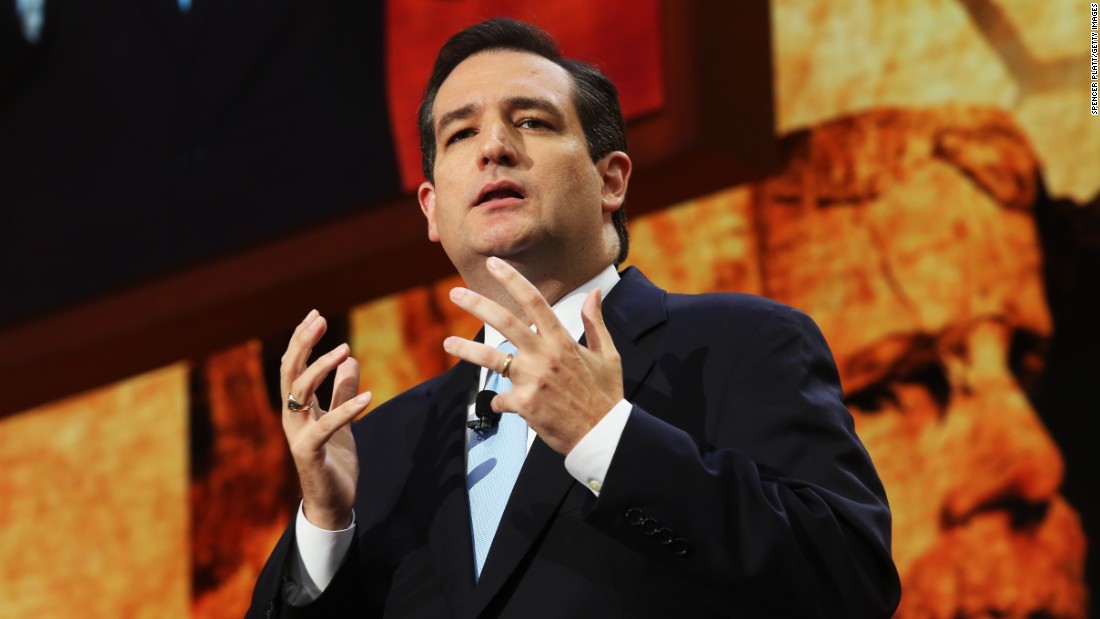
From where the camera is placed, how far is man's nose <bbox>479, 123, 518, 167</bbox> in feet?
5.71

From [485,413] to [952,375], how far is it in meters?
1.39

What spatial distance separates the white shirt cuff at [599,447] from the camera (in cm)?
128

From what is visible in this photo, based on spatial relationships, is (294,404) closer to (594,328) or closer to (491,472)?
(491,472)

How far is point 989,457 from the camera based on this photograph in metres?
2.56

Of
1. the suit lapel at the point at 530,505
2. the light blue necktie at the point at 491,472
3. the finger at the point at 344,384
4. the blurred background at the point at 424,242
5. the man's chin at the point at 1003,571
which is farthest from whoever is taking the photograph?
the blurred background at the point at 424,242

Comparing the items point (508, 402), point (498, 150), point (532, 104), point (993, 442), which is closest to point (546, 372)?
point (508, 402)

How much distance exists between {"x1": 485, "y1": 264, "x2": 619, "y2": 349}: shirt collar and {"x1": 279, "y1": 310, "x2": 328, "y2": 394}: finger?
254mm

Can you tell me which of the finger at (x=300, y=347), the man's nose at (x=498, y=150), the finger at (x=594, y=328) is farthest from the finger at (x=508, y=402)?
the man's nose at (x=498, y=150)

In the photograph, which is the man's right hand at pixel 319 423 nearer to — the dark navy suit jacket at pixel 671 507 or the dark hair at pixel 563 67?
the dark navy suit jacket at pixel 671 507

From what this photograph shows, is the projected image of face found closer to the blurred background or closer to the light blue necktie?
the blurred background

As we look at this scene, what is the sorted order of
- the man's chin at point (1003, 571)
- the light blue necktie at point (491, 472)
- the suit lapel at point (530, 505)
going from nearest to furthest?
the suit lapel at point (530, 505) < the light blue necktie at point (491, 472) < the man's chin at point (1003, 571)

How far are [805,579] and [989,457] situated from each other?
144 centimetres

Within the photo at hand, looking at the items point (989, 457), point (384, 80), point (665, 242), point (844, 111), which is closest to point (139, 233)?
point (384, 80)

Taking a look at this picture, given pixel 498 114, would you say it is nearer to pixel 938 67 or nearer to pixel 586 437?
pixel 586 437
